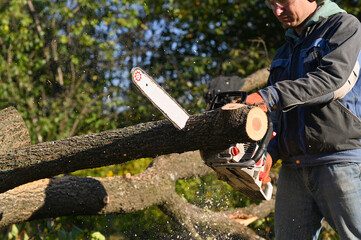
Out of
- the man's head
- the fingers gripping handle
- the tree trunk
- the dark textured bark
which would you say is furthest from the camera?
the dark textured bark

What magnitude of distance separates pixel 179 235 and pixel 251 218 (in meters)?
0.83

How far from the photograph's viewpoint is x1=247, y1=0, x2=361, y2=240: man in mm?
1978

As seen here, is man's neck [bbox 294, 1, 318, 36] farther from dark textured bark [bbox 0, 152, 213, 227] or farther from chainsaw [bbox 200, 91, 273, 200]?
dark textured bark [bbox 0, 152, 213, 227]

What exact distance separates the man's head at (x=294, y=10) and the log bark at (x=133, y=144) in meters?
0.63

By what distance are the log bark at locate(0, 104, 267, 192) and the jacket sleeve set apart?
120 mm

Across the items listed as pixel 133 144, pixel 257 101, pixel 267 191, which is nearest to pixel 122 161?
pixel 133 144

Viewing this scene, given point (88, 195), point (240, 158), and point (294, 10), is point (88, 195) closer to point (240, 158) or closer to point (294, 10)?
point (240, 158)

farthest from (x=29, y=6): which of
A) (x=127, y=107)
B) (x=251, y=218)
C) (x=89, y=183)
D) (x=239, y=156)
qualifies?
(x=239, y=156)

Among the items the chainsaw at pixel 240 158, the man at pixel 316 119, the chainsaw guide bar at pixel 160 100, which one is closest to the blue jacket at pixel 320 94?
the man at pixel 316 119

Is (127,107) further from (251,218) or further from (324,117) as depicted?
(324,117)

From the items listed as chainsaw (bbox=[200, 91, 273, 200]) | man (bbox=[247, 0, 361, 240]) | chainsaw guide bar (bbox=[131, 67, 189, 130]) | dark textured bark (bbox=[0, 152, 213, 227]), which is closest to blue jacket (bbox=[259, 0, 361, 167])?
man (bbox=[247, 0, 361, 240])

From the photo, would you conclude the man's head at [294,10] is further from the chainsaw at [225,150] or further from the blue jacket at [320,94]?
the chainsaw at [225,150]

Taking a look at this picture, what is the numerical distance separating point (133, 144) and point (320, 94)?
95cm

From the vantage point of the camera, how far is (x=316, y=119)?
2.14m
